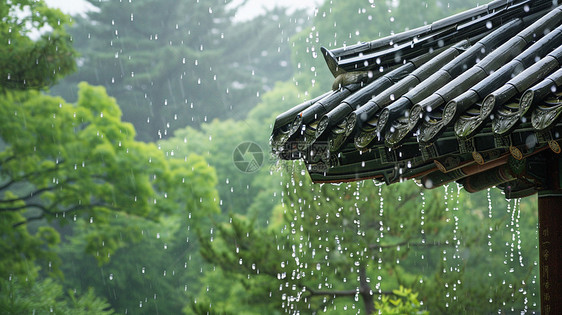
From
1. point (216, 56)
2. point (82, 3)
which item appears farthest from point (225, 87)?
point (82, 3)

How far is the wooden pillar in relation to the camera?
2783 millimetres

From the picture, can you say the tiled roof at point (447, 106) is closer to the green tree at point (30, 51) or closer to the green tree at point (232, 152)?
the green tree at point (30, 51)

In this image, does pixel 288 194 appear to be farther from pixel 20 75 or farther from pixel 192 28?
pixel 192 28

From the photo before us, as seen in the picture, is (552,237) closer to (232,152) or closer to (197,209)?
(197,209)

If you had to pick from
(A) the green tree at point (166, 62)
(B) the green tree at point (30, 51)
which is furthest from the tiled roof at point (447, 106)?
(A) the green tree at point (166, 62)

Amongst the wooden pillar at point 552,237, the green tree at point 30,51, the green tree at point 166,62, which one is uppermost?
the green tree at point 166,62

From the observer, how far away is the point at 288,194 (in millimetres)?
11023

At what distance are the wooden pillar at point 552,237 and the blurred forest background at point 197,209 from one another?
3228 millimetres

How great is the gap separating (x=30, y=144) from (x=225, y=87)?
33.2 feet

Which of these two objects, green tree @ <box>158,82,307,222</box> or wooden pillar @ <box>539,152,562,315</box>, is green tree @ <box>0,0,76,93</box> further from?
wooden pillar @ <box>539,152,562,315</box>

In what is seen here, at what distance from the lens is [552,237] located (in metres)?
2.81

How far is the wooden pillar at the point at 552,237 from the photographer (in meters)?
2.78

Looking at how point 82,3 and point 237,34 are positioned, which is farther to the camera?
point 237,34

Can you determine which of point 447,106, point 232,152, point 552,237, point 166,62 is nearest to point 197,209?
point 232,152
